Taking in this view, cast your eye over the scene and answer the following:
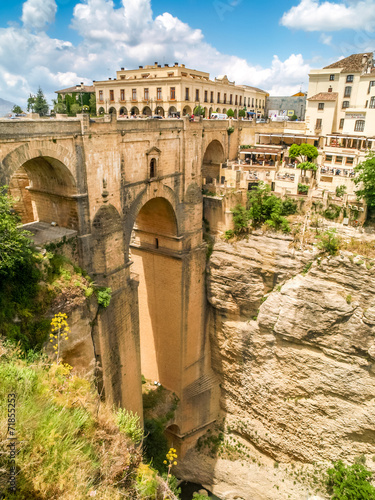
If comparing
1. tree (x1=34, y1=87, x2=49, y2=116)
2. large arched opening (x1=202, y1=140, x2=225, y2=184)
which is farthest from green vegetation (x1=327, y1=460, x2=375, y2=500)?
tree (x1=34, y1=87, x2=49, y2=116)

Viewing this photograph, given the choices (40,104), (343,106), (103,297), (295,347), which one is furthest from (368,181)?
(40,104)

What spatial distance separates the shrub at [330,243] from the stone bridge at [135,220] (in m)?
6.31

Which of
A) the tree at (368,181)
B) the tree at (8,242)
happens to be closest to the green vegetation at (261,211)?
the tree at (368,181)

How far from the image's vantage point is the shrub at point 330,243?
18344mm

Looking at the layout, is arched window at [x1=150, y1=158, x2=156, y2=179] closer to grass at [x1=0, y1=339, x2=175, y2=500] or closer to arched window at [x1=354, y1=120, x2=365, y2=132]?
grass at [x1=0, y1=339, x2=175, y2=500]

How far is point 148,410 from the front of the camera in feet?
65.7

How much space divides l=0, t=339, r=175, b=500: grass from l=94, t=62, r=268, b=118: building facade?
2856 cm

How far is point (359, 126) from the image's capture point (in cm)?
2759

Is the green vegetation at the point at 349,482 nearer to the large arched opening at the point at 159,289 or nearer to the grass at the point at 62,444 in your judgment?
the large arched opening at the point at 159,289

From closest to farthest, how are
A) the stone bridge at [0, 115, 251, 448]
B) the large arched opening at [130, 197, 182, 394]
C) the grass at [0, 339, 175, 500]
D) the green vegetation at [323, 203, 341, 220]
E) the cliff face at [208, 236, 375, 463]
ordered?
the grass at [0, 339, 175, 500] → the stone bridge at [0, 115, 251, 448] → the cliff face at [208, 236, 375, 463] → the large arched opening at [130, 197, 182, 394] → the green vegetation at [323, 203, 341, 220]

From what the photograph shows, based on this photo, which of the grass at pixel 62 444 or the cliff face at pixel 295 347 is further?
the cliff face at pixel 295 347

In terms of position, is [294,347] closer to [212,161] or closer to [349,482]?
[349,482]

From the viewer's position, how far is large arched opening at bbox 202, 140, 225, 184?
2445 centimetres

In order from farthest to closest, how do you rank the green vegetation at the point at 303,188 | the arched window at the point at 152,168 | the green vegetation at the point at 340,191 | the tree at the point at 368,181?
the green vegetation at the point at 303,188
the green vegetation at the point at 340,191
the tree at the point at 368,181
the arched window at the point at 152,168
